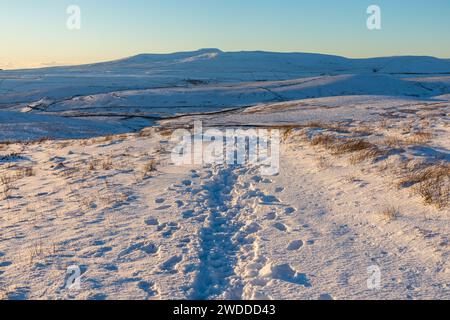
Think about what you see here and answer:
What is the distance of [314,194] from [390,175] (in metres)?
1.90

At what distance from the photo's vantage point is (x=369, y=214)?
845cm

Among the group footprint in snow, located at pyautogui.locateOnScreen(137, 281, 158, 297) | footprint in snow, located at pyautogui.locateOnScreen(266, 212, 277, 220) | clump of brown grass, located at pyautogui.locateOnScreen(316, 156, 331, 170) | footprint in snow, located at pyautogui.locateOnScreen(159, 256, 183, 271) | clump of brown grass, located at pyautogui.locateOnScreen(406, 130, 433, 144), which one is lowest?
footprint in snow, located at pyautogui.locateOnScreen(137, 281, 158, 297)

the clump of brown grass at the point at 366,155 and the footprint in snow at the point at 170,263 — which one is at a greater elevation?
the clump of brown grass at the point at 366,155

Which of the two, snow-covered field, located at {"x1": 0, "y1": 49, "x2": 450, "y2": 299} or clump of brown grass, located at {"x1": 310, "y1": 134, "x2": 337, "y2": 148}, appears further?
clump of brown grass, located at {"x1": 310, "y1": 134, "x2": 337, "y2": 148}

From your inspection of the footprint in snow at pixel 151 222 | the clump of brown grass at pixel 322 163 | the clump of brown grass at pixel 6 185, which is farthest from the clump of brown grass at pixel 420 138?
the clump of brown grass at pixel 6 185

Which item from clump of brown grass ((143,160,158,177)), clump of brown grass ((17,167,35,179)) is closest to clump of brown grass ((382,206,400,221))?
clump of brown grass ((143,160,158,177))

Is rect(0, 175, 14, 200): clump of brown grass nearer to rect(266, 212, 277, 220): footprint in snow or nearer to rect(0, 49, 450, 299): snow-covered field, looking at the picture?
rect(0, 49, 450, 299): snow-covered field

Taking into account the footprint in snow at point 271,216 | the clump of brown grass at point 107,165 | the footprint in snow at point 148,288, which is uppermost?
the clump of brown grass at point 107,165

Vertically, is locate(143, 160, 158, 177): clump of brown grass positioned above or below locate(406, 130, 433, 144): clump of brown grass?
below

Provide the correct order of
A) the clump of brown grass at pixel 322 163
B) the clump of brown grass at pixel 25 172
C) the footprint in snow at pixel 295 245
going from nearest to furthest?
1. the footprint in snow at pixel 295 245
2. the clump of brown grass at pixel 322 163
3. the clump of brown grass at pixel 25 172

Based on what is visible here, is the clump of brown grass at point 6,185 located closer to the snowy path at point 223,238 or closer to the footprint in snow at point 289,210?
the snowy path at point 223,238

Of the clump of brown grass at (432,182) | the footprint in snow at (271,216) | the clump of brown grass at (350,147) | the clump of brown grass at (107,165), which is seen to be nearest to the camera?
the clump of brown grass at (432,182)
